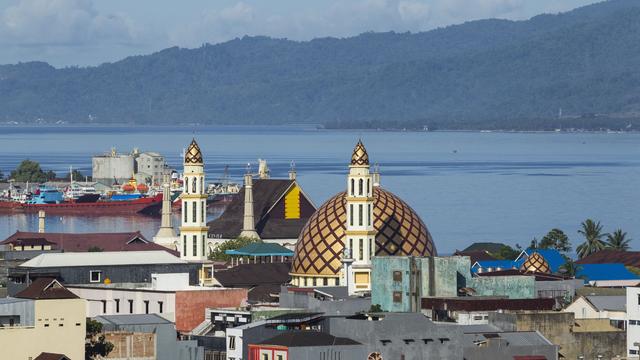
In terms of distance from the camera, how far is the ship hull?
145250 millimetres

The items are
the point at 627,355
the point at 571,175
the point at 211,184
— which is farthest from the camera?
the point at 571,175

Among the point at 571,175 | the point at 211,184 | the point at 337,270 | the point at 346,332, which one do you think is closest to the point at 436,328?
the point at 346,332

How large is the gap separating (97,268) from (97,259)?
56 cm

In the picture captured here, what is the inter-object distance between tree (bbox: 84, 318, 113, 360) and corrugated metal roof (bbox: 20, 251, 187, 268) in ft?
31.6

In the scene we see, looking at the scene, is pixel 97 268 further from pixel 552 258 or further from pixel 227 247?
pixel 552 258

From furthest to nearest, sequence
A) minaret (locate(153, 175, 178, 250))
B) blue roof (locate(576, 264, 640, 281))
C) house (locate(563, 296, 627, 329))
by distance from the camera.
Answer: minaret (locate(153, 175, 178, 250))
blue roof (locate(576, 264, 640, 281))
house (locate(563, 296, 627, 329))

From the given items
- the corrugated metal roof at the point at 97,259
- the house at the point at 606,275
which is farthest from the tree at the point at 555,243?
the corrugated metal roof at the point at 97,259

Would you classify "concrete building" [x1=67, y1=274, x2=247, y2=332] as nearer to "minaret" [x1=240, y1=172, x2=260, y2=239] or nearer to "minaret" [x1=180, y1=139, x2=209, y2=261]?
"minaret" [x1=180, y1=139, x2=209, y2=261]

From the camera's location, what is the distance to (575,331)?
3416cm

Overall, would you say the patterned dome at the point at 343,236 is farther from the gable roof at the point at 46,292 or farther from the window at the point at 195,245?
the gable roof at the point at 46,292

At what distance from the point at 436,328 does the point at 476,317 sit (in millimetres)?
4051

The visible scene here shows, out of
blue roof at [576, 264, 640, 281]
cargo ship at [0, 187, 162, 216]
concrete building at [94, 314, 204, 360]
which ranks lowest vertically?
Result: concrete building at [94, 314, 204, 360]

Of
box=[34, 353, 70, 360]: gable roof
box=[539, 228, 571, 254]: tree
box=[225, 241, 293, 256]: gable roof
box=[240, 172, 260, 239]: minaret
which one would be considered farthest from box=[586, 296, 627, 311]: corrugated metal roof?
box=[539, 228, 571, 254]: tree

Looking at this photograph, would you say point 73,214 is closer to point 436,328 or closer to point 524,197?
point 524,197
